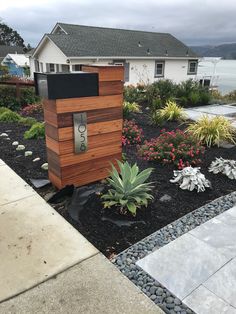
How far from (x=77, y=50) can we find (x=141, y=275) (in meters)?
16.1

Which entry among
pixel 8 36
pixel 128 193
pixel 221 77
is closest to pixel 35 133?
pixel 128 193

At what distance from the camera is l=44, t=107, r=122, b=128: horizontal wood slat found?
10.1 feet

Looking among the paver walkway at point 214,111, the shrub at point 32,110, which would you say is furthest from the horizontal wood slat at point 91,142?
the shrub at point 32,110

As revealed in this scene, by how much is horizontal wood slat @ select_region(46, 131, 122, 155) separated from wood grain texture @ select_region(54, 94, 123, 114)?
1.19 feet

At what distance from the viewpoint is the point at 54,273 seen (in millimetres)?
2152

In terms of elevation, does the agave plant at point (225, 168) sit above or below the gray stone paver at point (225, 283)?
above

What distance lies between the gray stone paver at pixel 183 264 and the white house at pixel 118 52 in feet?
45.2

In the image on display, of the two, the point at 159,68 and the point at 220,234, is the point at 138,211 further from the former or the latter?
the point at 159,68

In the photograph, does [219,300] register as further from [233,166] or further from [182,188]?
[233,166]

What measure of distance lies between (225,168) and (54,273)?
2.82m

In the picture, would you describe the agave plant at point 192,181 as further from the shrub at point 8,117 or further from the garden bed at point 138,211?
the shrub at point 8,117

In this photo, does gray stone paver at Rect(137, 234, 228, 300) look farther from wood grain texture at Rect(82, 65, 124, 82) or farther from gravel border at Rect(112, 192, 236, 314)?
wood grain texture at Rect(82, 65, 124, 82)

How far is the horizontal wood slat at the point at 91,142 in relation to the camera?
3.22 m

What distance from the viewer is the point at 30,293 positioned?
1.97m
